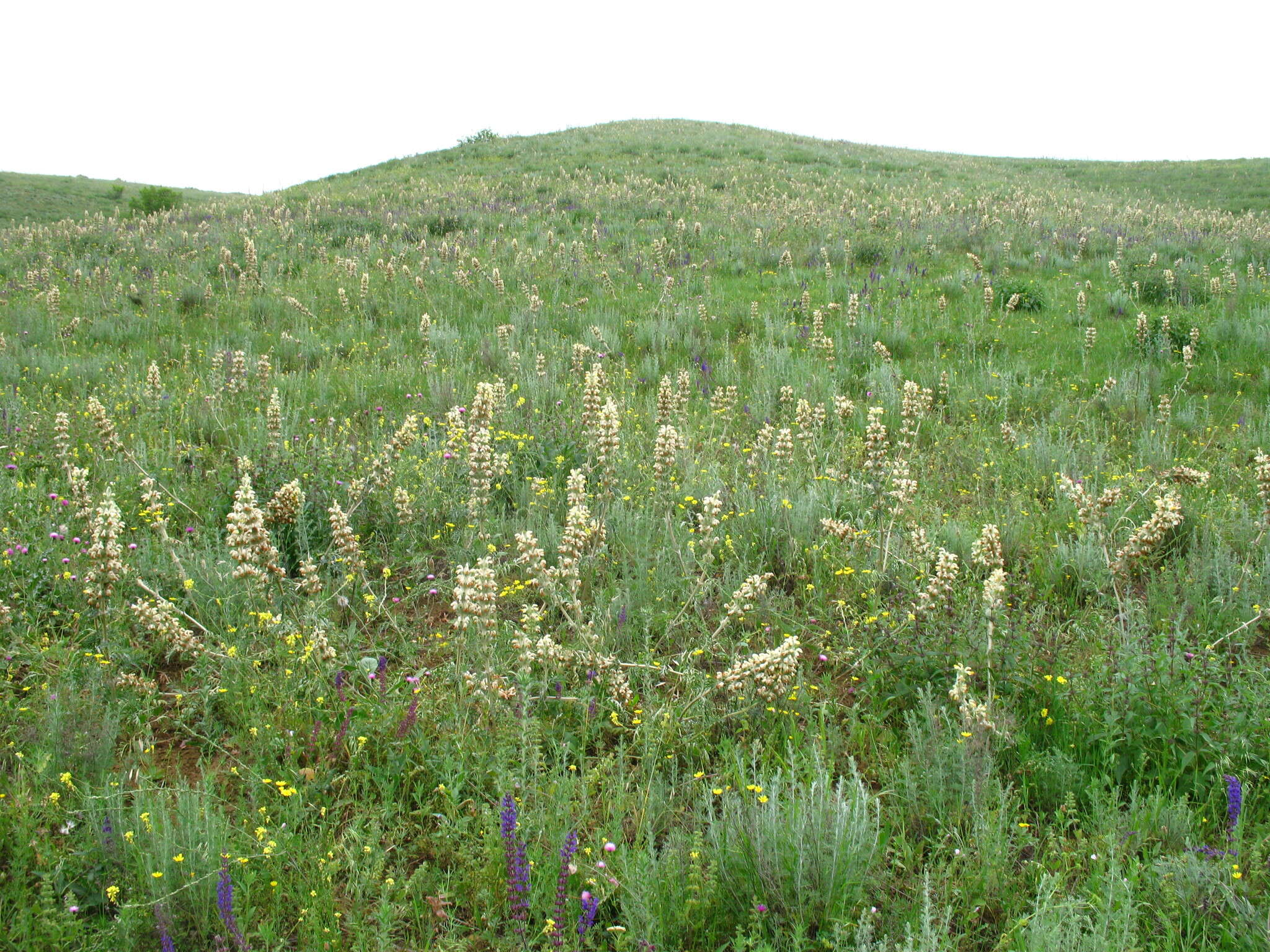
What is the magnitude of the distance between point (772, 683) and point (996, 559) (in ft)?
3.77

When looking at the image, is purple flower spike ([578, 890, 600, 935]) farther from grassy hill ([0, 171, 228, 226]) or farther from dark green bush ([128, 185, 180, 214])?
dark green bush ([128, 185, 180, 214])

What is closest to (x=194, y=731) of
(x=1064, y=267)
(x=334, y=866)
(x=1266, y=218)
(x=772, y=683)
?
(x=334, y=866)

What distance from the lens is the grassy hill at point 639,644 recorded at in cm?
204

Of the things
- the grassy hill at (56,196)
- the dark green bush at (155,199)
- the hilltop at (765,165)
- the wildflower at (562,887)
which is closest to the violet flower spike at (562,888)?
the wildflower at (562,887)

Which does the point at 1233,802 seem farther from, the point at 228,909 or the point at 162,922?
the point at 162,922

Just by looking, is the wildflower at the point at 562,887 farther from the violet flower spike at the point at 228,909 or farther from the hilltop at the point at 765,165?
the hilltop at the point at 765,165

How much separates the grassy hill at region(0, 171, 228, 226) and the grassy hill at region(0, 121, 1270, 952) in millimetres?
23008

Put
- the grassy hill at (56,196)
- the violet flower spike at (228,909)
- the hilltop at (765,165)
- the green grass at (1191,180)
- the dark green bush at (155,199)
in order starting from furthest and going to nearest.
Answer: the grassy hill at (56,196)
the dark green bush at (155,199)
the hilltop at (765,165)
the green grass at (1191,180)
the violet flower spike at (228,909)

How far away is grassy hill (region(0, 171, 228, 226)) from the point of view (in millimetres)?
25188

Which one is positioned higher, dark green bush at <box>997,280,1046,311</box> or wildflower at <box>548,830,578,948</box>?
dark green bush at <box>997,280,1046,311</box>

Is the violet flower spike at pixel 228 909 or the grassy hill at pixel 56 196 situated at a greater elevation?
the grassy hill at pixel 56 196

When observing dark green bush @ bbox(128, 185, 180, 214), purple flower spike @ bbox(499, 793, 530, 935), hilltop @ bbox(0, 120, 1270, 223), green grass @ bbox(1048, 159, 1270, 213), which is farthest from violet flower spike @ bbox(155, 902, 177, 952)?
dark green bush @ bbox(128, 185, 180, 214)

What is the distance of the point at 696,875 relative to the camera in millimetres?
2004

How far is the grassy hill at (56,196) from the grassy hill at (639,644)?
75.5 feet
